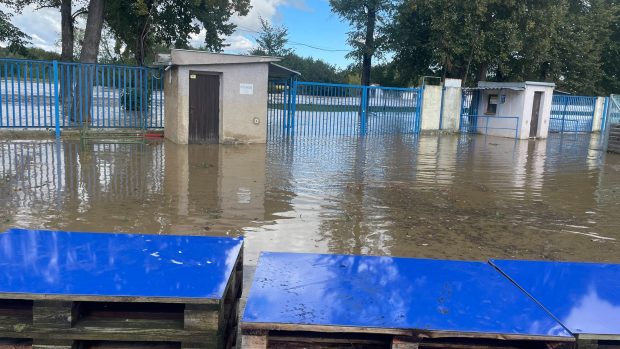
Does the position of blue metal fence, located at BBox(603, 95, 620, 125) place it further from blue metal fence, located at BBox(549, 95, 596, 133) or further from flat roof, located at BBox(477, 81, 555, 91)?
blue metal fence, located at BBox(549, 95, 596, 133)

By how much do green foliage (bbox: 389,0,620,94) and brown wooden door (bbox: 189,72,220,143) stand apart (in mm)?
13096

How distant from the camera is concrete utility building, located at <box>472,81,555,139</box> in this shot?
21219 mm

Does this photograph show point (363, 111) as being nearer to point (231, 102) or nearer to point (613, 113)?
point (231, 102)

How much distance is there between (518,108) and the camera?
70.2 ft

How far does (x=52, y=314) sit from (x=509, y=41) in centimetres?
2355

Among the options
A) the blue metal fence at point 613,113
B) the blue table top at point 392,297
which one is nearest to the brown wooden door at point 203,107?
the blue table top at point 392,297

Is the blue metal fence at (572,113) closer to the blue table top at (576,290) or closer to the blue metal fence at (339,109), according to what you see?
the blue metal fence at (339,109)

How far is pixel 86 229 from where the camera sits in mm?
5797

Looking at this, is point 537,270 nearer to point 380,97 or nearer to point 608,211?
point 608,211

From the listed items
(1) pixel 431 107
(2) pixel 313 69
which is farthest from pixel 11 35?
(2) pixel 313 69

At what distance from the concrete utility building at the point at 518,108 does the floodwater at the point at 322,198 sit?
777 centimetres

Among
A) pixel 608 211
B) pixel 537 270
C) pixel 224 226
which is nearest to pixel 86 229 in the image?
pixel 224 226

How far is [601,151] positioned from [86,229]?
1718 cm

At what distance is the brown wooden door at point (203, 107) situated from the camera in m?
13.8
